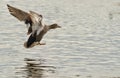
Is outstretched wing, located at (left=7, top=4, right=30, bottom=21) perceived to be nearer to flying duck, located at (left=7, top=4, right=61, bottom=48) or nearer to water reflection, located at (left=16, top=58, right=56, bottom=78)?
flying duck, located at (left=7, top=4, right=61, bottom=48)

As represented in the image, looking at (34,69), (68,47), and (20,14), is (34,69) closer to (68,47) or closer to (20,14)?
(20,14)

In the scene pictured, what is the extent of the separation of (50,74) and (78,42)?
3650mm

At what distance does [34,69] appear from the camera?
1335 cm

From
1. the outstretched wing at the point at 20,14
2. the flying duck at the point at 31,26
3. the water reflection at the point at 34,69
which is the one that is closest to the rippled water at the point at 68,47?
the water reflection at the point at 34,69

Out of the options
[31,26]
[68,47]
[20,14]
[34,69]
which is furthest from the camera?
[68,47]

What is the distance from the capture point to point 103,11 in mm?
23484

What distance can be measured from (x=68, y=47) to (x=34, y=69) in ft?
8.32

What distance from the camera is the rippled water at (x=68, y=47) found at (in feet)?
43.0

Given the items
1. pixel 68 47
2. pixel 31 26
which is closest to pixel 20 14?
pixel 31 26

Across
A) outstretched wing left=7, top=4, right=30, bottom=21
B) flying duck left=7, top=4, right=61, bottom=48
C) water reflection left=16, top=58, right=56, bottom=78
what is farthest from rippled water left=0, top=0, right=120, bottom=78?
outstretched wing left=7, top=4, right=30, bottom=21

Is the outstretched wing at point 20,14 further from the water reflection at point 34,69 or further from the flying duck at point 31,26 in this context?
the water reflection at point 34,69

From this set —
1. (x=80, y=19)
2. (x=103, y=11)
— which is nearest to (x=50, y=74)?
(x=80, y=19)

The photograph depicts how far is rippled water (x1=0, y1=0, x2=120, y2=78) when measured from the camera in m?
13.1

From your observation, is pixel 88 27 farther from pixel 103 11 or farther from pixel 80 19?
pixel 103 11
